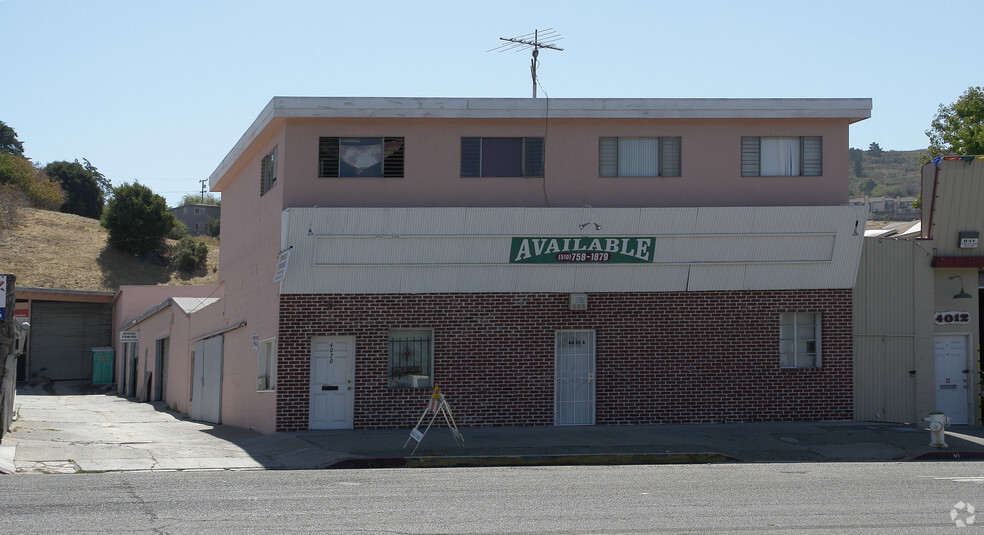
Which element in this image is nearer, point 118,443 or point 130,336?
point 118,443

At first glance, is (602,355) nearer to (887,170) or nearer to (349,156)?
(349,156)

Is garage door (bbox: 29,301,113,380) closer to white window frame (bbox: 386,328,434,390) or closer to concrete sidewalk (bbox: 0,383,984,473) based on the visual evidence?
concrete sidewalk (bbox: 0,383,984,473)

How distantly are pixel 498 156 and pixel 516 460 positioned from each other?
23.7 feet

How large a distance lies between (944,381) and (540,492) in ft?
46.0

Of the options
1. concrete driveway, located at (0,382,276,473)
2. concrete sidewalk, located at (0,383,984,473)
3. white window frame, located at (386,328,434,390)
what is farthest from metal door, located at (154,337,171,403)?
white window frame, located at (386,328,434,390)

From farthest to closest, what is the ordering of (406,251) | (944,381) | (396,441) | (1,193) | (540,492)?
(1,193) → (944,381) → (406,251) → (396,441) → (540,492)

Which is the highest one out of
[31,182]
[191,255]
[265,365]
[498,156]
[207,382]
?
[31,182]

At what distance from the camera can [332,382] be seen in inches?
803

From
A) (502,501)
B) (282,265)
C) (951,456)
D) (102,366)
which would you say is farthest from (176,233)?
(502,501)

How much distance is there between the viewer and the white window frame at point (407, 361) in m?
20.6

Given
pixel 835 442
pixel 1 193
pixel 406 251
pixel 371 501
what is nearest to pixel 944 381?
pixel 835 442

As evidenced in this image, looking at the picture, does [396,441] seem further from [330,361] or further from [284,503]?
[284,503]

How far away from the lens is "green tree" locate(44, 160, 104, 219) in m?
84.2

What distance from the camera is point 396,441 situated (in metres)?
18.3
